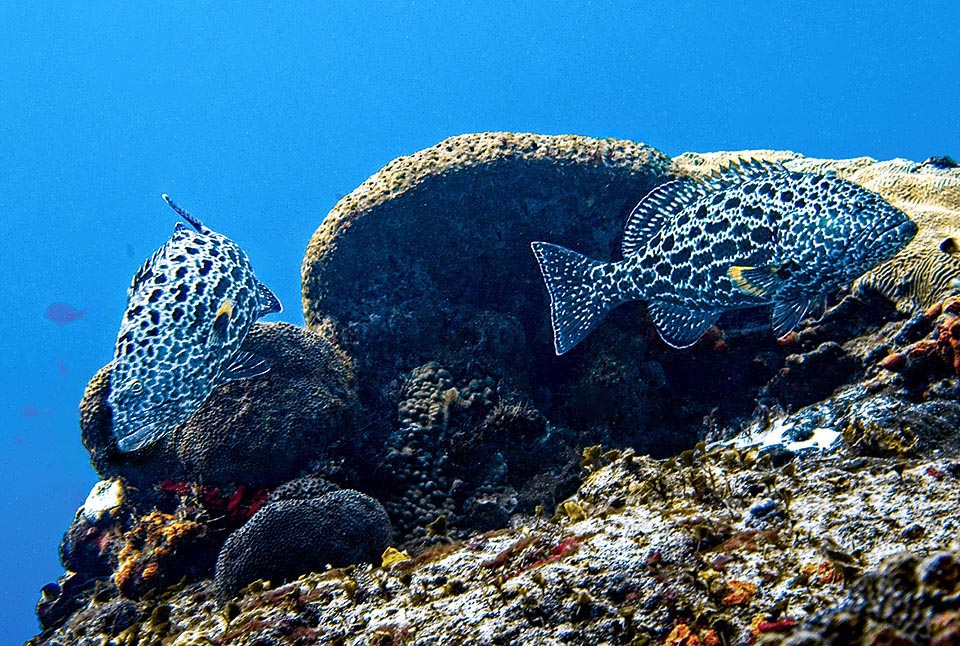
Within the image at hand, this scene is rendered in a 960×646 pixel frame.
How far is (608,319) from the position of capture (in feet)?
22.9

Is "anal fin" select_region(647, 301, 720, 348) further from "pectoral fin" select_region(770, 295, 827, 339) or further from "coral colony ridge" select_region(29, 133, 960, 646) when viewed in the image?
"pectoral fin" select_region(770, 295, 827, 339)

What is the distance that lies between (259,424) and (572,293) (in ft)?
10.9

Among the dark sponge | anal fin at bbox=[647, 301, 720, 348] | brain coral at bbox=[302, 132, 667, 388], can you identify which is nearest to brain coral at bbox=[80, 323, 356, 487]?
brain coral at bbox=[302, 132, 667, 388]

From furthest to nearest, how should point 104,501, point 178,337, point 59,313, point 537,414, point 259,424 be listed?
point 59,313 < point 104,501 < point 537,414 < point 259,424 < point 178,337

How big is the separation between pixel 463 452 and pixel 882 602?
209 inches

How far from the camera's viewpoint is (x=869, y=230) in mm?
4746

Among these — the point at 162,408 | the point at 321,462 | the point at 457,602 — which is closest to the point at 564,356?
the point at 321,462

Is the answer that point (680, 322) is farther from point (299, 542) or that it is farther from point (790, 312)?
point (299, 542)

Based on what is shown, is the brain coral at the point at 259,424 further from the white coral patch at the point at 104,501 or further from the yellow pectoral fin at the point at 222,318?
the yellow pectoral fin at the point at 222,318

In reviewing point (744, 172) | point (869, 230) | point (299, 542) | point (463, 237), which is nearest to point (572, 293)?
point (463, 237)

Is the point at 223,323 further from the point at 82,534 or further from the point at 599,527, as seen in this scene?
the point at 599,527

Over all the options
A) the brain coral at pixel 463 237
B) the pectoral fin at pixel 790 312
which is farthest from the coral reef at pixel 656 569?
the brain coral at pixel 463 237

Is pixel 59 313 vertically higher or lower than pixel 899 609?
higher

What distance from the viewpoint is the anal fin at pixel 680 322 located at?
5766 mm
